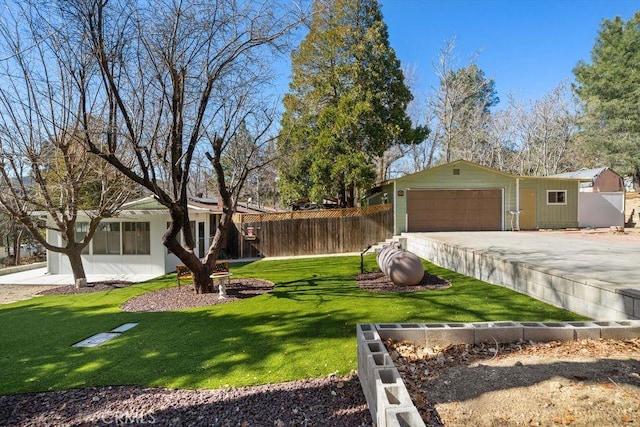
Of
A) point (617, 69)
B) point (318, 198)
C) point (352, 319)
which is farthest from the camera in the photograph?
point (617, 69)

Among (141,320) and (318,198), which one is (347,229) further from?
(141,320)

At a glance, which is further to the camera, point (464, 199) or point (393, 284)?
point (464, 199)

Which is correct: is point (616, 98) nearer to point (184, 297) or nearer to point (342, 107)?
point (342, 107)

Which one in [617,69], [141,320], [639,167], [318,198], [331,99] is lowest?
[141,320]

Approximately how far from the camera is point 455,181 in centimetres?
1688

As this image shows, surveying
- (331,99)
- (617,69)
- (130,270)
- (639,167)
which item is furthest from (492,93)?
(130,270)

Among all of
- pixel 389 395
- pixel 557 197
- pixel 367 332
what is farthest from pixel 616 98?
pixel 389 395

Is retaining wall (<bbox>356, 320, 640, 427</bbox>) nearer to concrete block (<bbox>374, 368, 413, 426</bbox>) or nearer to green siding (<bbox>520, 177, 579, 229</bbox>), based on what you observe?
concrete block (<bbox>374, 368, 413, 426</bbox>)

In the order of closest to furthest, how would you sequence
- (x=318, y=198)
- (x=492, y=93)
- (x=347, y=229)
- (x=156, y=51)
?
1. (x=156, y=51)
2. (x=347, y=229)
3. (x=318, y=198)
4. (x=492, y=93)

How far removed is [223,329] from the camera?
5.95 metres

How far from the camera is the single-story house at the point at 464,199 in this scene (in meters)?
16.8

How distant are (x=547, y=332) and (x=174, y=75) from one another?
773 centimetres

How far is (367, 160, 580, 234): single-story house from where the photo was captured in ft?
55.0

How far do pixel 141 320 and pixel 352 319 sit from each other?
13.1 ft
